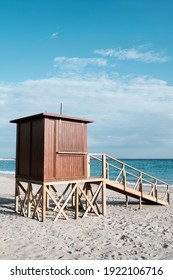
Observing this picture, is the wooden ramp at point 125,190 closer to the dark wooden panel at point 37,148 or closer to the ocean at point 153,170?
the dark wooden panel at point 37,148

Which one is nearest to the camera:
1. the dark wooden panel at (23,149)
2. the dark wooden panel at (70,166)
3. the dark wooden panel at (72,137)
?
the dark wooden panel at (70,166)

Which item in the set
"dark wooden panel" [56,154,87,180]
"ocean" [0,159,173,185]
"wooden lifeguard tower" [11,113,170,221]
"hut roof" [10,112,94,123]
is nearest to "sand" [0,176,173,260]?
"wooden lifeguard tower" [11,113,170,221]

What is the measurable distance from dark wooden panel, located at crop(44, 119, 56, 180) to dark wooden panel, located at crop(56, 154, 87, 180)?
25 centimetres

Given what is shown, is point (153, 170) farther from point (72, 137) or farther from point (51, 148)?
point (51, 148)

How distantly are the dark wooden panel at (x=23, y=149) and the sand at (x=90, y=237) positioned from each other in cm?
190

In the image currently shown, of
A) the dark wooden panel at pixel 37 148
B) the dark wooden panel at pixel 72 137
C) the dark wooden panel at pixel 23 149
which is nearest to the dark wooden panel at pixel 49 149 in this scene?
the dark wooden panel at pixel 37 148

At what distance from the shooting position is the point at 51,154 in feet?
32.4

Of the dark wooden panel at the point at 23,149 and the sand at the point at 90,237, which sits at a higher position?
the dark wooden panel at the point at 23,149

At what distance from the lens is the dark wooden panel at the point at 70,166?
10078 millimetres

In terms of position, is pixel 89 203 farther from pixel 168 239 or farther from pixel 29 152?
pixel 168 239

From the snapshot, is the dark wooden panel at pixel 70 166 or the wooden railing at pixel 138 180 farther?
the wooden railing at pixel 138 180
